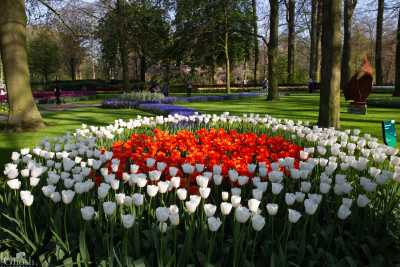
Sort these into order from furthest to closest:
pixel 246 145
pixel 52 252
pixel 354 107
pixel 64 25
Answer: pixel 64 25 < pixel 354 107 < pixel 246 145 < pixel 52 252

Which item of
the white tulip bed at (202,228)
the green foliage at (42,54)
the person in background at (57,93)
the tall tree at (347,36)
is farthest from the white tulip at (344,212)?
the green foliage at (42,54)

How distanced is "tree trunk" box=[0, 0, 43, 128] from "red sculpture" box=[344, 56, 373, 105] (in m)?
11.3

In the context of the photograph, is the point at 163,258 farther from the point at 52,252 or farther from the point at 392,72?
the point at 392,72

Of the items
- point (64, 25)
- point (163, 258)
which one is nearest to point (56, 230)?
point (163, 258)

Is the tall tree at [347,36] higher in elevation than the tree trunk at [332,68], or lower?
higher

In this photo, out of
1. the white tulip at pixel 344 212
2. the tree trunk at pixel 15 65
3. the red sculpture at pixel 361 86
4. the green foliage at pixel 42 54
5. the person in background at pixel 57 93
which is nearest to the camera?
the white tulip at pixel 344 212

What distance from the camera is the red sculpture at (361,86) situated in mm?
14672

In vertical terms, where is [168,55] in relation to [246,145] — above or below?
above

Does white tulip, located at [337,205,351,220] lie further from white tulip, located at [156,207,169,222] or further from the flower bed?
the flower bed

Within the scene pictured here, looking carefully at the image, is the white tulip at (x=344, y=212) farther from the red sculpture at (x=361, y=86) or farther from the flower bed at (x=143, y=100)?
the flower bed at (x=143, y=100)

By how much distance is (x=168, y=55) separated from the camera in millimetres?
24750

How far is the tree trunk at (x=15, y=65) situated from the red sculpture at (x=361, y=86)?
11.3m

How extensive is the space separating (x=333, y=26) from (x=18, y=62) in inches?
357

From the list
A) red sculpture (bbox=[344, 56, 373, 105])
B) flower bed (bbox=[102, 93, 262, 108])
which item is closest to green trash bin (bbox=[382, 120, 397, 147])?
red sculpture (bbox=[344, 56, 373, 105])
